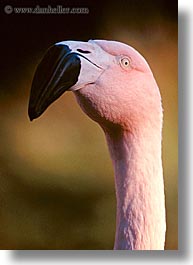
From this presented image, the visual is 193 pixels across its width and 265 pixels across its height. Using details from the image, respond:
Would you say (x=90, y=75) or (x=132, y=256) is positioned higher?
(x=90, y=75)

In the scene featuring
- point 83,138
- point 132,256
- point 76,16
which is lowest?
point 132,256

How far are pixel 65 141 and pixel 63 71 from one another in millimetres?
202

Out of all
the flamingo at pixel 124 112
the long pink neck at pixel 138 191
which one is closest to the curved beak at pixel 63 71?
the flamingo at pixel 124 112

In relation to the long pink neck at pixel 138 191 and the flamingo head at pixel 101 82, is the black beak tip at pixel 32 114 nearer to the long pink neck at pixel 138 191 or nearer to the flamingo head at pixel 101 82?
the flamingo head at pixel 101 82

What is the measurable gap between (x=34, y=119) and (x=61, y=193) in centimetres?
22

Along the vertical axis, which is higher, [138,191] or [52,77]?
[52,77]

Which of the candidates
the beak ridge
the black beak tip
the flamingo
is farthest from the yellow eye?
the black beak tip

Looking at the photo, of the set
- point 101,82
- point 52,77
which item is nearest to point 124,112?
point 101,82

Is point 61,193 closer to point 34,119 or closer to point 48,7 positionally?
point 34,119

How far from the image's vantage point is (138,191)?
2115mm

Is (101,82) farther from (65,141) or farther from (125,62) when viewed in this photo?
(65,141)

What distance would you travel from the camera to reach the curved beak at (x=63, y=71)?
2.09 metres

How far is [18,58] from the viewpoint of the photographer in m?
2.13

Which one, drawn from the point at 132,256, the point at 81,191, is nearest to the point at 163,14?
the point at 81,191
